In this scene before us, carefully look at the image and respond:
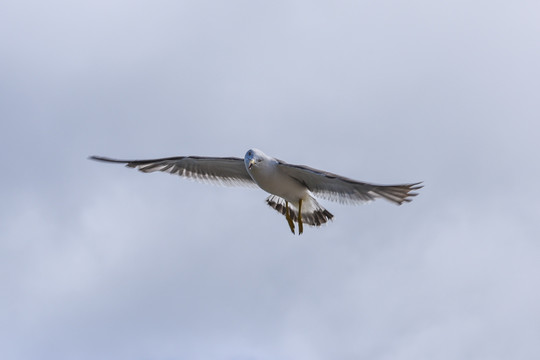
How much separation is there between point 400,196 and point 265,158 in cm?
422

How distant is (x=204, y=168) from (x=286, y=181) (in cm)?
303

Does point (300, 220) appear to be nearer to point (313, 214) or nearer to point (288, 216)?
point (288, 216)

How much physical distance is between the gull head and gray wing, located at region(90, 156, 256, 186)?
132cm

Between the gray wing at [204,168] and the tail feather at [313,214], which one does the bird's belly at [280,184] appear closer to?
the tail feather at [313,214]

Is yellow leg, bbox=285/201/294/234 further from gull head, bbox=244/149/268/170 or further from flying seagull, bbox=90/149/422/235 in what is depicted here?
gull head, bbox=244/149/268/170

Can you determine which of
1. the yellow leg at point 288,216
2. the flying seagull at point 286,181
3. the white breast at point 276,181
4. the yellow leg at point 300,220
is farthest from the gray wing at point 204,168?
the yellow leg at point 300,220

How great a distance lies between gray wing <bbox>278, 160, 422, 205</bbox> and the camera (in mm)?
19094

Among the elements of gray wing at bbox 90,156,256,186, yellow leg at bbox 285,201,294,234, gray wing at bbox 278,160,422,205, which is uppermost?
gray wing at bbox 90,156,256,186

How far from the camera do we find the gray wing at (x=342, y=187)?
1909 cm

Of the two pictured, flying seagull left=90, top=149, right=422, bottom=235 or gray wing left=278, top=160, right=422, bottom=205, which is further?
flying seagull left=90, top=149, right=422, bottom=235

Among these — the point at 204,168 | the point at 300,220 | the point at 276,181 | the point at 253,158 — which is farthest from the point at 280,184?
the point at 204,168

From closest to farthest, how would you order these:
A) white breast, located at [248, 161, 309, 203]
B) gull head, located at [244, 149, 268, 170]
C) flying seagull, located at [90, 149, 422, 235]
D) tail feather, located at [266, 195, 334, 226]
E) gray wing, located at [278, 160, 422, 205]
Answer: gray wing, located at [278, 160, 422, 205] → flying seagull, located at [90, 149, 422, 235] → gull head, located at [244, 149, 268, 170] → white breast, located at [248, 161, 309, 203] → tail feather, located at [266, 195, 334, 226]

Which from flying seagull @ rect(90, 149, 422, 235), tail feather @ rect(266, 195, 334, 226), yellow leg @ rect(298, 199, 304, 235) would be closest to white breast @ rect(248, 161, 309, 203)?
flying seagull @ rect(90, 149, 422, 235)

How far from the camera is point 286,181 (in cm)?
2241
